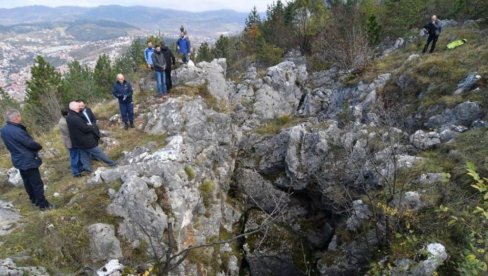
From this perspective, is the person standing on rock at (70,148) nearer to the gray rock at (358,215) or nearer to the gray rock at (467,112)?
the gray rock at (358,215)

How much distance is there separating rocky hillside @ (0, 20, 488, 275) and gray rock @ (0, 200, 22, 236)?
5 centimetres

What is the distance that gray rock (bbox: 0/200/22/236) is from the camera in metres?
8.90

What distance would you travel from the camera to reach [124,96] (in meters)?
13.7

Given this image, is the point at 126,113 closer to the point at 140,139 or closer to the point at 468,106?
the point at 140,139

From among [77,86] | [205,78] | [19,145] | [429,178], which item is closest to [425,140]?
[429,178]

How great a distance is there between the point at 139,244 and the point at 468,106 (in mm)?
13623

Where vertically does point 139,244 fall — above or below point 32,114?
above

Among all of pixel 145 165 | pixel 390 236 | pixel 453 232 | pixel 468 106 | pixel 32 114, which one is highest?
pixel 468 106

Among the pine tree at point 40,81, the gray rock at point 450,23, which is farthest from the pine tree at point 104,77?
the gray rock at point 450,23

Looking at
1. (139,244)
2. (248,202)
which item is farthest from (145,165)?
(248,202)

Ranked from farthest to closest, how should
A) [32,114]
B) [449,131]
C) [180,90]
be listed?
[32,114] < [180,90] < [449,131]

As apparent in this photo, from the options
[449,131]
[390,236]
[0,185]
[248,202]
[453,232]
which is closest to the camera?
[453,232]

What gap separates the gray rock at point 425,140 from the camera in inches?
522

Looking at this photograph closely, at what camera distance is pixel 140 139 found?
547 inches
